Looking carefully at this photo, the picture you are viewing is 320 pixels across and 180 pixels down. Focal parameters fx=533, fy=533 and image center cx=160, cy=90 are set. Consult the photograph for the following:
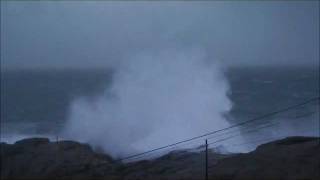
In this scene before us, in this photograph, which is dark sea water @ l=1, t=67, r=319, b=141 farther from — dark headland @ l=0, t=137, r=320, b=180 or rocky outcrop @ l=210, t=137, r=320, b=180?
rocky outcrop @ l=210, t=137, r=320, b=180

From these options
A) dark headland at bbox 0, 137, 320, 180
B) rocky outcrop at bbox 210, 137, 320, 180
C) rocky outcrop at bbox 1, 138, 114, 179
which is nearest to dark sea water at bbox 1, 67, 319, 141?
rocky outcrop at bbox 1, 138, 114, 179

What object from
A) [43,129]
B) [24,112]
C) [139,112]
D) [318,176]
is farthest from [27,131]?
[318,176]

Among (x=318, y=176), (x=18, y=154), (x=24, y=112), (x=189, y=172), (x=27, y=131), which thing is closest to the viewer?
(x=318, y=176)

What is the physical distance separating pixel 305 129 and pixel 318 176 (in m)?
28.8

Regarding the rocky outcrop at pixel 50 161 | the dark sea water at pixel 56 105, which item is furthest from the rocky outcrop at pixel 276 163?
the dark sea water at pixel 56 105

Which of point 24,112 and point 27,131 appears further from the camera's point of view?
point 24,112

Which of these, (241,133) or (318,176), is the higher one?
(241,133)

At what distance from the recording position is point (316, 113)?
5600cm

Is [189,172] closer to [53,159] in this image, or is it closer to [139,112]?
[53,159]

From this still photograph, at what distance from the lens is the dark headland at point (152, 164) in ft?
62.3

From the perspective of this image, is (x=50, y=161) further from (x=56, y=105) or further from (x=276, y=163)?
(x=56, y=105)

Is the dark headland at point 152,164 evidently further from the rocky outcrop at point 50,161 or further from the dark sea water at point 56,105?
the dark sea water at point 56,105

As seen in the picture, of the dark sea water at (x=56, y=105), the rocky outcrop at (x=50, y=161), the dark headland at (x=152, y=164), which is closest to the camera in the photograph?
the rocky outcrop at (x=50, y=161)

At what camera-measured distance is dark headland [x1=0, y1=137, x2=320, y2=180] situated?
19.0 m
